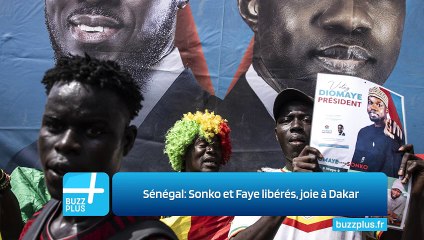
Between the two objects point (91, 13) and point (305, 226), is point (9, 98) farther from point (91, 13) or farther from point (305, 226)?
point (305, 226)

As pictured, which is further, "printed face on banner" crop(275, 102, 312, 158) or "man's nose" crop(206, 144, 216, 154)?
"man's nose" crop(206, 144, 216, 154)

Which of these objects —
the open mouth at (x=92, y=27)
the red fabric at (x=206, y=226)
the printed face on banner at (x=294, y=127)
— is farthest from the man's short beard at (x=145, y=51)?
the printed face on banner at (x=294, y=127)

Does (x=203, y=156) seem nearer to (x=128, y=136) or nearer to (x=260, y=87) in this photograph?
(x=260, y=87)

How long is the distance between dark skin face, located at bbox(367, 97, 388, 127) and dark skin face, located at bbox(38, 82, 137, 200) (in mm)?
971

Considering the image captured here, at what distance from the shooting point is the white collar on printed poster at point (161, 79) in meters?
4.11

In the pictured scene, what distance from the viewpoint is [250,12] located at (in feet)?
13.7

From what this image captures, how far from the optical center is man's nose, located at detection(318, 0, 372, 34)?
4.18 m

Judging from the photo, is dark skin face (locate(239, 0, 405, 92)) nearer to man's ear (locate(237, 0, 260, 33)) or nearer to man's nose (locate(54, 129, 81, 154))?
man's ear (locate(237, 0, 260, 33))

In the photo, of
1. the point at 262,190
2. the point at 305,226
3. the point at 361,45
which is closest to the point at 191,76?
the point at 361,45

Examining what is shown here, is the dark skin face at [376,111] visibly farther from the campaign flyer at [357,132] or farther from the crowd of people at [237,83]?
the crowd of people at [237,83]

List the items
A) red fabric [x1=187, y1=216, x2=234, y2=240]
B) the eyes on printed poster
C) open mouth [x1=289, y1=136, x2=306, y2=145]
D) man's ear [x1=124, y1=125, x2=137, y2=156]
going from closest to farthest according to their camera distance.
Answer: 1. man's ear [x1=124, y1=125, x2=137, y2=156]
2. open mouth [x1=289, y1=136, x2=306, y2=145]
3. red fabric [x1=187, y1=216, x2=234, y2=240]
4. the eyes on printed poster

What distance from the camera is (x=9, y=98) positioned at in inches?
160

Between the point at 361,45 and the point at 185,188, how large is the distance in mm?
2924

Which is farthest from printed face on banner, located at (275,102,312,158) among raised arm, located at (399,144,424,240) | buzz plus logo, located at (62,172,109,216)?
buzz plus logo, located at (62,172,109,216)
